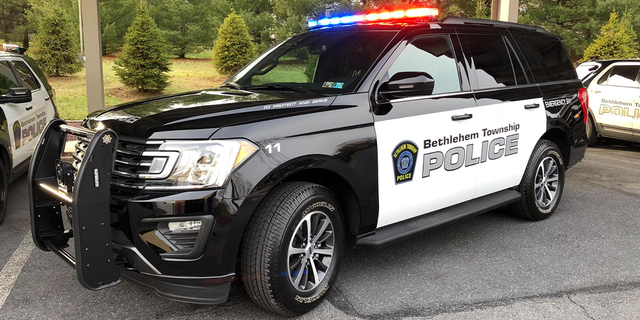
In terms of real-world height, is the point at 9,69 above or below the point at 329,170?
above

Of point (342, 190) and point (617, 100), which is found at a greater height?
point (617, 100)

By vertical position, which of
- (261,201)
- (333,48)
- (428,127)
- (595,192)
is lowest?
(595,192)

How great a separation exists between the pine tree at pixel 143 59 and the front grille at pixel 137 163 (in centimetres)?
1035

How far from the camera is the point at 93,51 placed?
9055mm

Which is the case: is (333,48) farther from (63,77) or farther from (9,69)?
(63,77)

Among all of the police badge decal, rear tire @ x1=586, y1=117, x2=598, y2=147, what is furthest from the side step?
rear tire @ x1=586, y1=117, x2=598, y2=147

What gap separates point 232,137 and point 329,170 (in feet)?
2.42

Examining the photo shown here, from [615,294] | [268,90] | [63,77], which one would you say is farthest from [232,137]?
[63,77]

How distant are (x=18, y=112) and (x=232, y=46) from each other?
24.8 feet

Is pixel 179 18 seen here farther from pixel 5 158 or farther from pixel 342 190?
pixel 342 190

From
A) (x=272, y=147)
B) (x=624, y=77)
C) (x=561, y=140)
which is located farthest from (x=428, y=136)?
(x=624, y=77)

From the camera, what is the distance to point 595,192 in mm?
6512

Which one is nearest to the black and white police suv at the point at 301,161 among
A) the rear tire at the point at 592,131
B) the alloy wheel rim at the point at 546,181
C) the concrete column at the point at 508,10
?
the alloy wheel rim at the point at 546,181

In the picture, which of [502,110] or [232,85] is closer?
[232,85]
